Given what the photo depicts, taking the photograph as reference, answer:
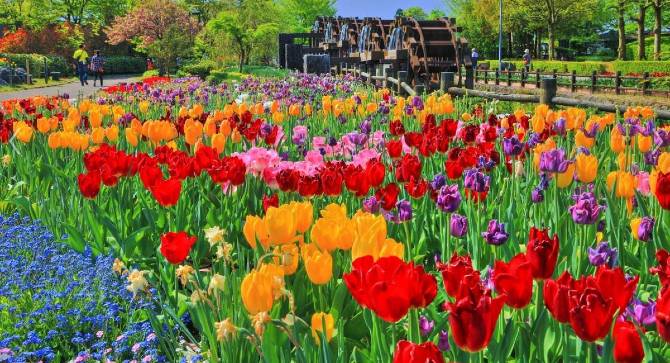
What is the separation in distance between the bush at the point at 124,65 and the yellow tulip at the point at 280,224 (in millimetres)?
49291

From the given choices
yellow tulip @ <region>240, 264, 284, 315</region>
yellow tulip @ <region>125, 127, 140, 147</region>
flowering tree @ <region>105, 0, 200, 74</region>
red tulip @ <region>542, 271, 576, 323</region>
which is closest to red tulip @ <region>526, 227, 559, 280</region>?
red tulip @ <region>542, 271, 576, 323</region>

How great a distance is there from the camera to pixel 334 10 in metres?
79.6

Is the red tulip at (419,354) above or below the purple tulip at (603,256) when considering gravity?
above

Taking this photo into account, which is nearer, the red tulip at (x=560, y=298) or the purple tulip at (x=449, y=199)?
the red tulip at (x=560, y=298)

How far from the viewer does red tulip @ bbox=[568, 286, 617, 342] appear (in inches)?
51.6

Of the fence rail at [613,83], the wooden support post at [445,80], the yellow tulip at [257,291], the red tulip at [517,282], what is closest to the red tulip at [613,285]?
the red tulip at [517,282]

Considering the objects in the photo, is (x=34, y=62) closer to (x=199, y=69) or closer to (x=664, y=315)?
(x=199, y=69)

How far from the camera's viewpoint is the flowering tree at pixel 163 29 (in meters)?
35.2

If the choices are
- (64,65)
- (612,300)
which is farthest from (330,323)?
(64,65)

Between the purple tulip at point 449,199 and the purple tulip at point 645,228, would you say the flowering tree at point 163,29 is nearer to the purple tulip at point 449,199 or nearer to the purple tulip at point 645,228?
the purple tulip at point 449,199

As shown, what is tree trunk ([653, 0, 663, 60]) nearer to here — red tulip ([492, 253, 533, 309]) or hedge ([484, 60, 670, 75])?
hedge ([484, 60, 670, 75])

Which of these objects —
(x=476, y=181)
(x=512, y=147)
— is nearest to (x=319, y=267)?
(x=476, y=181)

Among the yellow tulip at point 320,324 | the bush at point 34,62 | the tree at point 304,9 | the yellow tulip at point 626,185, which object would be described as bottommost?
the yellow tulip at point 320,324

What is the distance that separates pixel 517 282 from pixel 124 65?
51945 millimetres
